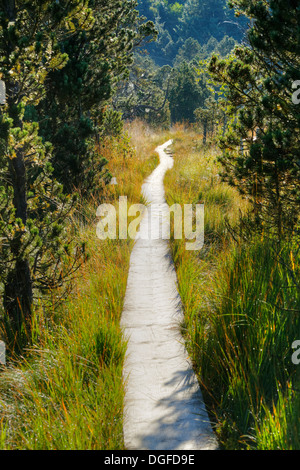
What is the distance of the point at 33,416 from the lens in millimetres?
2568

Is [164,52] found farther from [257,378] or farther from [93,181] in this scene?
[257,378]

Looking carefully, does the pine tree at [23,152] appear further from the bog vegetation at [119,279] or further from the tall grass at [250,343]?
the tall grass at [250,343]

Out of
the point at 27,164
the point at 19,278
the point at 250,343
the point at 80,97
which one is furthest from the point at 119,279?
the point at 80,97

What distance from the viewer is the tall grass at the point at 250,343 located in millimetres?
2369

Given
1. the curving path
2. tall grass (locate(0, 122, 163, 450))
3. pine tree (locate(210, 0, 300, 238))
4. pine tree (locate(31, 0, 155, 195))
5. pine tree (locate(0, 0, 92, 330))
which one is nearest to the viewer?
tall grass (locate(0, 122, 163, 450))

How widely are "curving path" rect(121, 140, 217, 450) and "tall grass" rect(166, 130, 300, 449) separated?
127mm

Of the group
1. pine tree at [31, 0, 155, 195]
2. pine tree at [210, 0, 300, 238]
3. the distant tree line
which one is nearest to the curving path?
the distant tree line

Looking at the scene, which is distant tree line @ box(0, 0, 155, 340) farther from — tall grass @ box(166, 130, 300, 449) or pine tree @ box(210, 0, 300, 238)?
pine tree @ box(210, 0, 300, 238)

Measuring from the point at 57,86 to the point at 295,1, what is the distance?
506 centimetres

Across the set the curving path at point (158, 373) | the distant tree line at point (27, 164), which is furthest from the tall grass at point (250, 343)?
the distant tree line at point (27, 164)

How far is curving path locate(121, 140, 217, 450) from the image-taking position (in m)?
2.50

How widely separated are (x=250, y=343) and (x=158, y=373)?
76cm

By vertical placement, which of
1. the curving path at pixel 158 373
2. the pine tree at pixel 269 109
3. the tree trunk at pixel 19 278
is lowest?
the curving path at pixel 158 373

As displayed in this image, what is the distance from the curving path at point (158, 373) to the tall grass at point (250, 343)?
127mm
